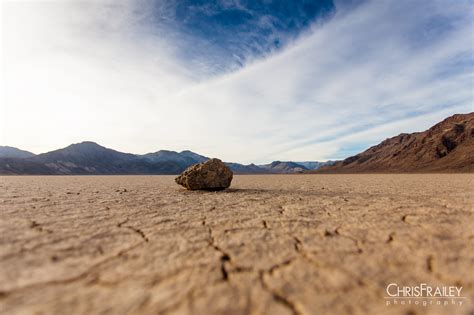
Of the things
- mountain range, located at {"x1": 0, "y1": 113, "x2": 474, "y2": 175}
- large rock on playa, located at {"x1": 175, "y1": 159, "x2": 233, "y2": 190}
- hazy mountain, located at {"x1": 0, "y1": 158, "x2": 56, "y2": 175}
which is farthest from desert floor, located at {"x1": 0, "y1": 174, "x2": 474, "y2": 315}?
hazy mountain, located at {"x1": 0, "y1": 158, "x2": 56, "y2": 175}

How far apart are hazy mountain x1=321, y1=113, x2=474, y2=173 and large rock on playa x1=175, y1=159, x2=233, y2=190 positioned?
4222 centimetres

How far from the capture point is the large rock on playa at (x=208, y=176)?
7945 millimetres

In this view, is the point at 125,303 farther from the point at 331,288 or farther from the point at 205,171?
the point at 205,171

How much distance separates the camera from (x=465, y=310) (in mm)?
1416

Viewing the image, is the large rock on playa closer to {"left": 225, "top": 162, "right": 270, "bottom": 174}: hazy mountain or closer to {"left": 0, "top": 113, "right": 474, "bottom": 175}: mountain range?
{"left": 0, "top": 113, "right": 474, "bottom": 175}: mountain range

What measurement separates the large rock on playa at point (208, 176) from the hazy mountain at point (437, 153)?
4222cm

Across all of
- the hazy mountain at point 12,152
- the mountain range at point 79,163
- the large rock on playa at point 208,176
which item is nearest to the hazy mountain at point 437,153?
the mountain range at point 79,163

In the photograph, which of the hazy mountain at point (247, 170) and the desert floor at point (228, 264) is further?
the hazy mountain at point (247, 170)

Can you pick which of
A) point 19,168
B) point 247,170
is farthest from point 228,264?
point 247,170

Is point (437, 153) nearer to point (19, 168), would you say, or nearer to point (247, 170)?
point (19, 168)

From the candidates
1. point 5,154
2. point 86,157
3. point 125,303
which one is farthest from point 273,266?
point 5,154

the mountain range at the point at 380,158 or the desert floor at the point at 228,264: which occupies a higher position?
the mountain range at the point at 380,158

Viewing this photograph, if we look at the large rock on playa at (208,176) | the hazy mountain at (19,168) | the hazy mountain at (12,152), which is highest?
the hazy mountain at (12,152)

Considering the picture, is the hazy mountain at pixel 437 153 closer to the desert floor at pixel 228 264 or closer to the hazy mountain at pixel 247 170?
the desert floor at pixel 228 264
